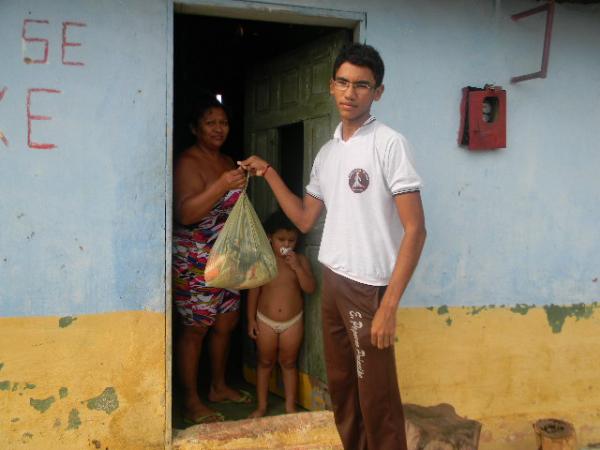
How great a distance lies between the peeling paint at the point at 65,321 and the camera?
9.75ft

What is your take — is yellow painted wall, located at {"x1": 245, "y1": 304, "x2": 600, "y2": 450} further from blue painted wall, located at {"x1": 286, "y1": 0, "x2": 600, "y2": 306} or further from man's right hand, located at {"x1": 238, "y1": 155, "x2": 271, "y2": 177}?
man's right hand, located at {"x1": 238, "y1": 155, "x2": 271, "y2": 177}

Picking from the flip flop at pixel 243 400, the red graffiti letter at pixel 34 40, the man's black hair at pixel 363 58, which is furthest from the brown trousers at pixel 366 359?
the red graffiti letter at pixel 34 40

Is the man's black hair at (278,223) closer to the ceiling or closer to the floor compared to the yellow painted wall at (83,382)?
closer to the ceiling

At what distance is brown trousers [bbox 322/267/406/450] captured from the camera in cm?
246

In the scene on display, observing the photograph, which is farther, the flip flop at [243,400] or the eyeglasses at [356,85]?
the flip flop at [243,400]

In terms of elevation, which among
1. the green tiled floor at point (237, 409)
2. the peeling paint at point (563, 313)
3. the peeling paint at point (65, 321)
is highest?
the peeling paint at point (65, 321)

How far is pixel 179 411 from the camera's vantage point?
387 centimetres

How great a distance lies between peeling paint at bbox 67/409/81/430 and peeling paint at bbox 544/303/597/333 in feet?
8.97

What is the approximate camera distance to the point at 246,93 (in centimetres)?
457

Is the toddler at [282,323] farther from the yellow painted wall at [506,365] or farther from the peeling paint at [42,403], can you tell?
the peeling paint at [42,403]

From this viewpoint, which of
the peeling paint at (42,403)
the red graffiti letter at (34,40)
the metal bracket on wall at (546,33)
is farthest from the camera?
the metal bracket on wall at (546,33)

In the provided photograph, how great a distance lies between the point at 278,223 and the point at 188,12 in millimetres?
1379

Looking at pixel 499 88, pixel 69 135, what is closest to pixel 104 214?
pixel 69 135

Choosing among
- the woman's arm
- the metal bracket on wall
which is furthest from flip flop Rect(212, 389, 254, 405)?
the metal bracket on wall
